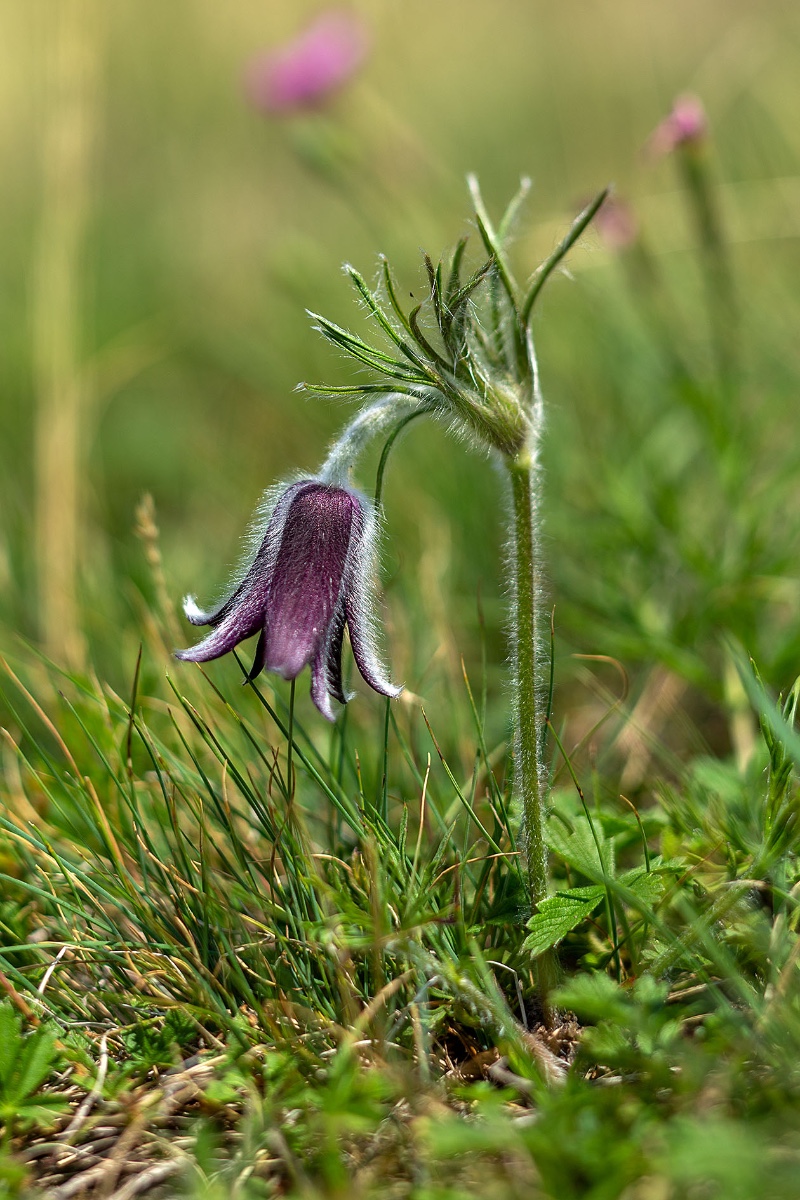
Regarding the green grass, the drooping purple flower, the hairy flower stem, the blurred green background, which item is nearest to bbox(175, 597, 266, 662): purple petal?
the drooping purple flower

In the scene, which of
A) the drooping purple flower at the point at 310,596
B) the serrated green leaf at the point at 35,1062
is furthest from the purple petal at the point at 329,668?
the serrated green leaf at the point at 35,1062

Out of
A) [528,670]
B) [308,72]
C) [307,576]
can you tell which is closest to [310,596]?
[307,576]

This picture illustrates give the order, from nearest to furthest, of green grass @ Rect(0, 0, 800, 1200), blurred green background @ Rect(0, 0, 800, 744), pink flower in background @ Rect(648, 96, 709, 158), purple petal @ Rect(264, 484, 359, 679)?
green grass @ Rect(0, 0, 800, 1200) < purple petal @ Rect(264, 484, 359, 679) < blurred green background @ Rect(0, 0, 800, 744) < pink flower in background @ Rect(648, 96, 709, 158)

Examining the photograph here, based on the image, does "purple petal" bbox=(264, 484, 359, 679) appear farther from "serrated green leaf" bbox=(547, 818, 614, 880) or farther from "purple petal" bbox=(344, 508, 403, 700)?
"serrated green leaf" bbox=(547, 818, 614, 880)

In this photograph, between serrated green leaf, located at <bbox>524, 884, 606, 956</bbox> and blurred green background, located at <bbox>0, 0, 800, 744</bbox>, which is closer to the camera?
serrated green leaf, located at <bbox>524, 884, 606, 956</bbox>

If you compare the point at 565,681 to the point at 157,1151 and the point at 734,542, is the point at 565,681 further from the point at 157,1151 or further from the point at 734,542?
the point at 157,1151

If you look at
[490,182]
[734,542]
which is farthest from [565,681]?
[490,182]

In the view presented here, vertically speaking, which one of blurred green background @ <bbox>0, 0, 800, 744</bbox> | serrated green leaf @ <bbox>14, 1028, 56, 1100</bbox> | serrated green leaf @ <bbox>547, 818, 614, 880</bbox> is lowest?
serrated green leaf @ <bbox>14, 1028, 56, 1100</bbox>
